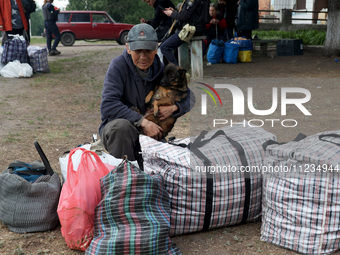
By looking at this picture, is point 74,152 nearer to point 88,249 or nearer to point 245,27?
point 88,249

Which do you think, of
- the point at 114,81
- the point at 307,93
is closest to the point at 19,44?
the point at 307,93

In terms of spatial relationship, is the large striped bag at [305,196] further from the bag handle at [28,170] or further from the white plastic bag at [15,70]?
the white plastic bag at [15,70]

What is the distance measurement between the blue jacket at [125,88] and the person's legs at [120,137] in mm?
116

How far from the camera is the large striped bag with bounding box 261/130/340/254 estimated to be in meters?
2.78

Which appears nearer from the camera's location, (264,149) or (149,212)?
(149,212)

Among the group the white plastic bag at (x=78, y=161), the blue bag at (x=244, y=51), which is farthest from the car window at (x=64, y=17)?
the white plastic bag at (x=78, y=161)

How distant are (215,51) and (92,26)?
13.4 meters

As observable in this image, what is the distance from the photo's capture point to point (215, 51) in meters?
11.6

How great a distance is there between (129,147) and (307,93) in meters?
5.56

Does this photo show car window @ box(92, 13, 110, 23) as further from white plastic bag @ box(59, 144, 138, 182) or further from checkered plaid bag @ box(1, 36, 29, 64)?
white plastic bag @ box(59, 144, 138, 182)

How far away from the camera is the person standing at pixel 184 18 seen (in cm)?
844

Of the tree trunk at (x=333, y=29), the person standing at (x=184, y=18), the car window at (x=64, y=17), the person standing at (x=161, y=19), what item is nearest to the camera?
the person standing at (x=184, y=18)

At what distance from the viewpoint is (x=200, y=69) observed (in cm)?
918

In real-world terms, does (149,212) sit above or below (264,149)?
below
